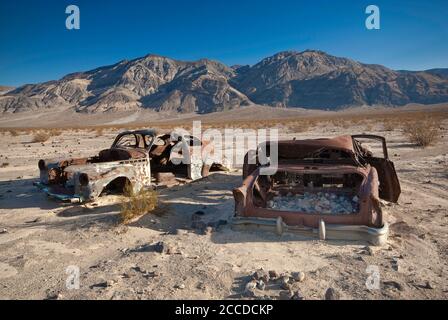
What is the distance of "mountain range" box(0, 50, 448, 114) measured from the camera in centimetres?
13938

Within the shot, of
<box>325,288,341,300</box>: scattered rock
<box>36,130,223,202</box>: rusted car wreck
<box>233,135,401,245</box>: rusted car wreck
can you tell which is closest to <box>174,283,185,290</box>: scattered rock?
<box>325,288,341,300</box>: scattered rock

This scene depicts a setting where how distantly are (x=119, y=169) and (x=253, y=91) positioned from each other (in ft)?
531

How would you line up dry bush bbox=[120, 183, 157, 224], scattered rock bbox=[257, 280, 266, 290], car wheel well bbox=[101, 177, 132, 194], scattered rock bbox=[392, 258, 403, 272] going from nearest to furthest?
scattered rock bbox=[257, 280, 266, 290], scattered rock bbox=[392, 258, 403, 272], dry bush bbox=[120, 183, 157, 224], car wheel well bbox=[101, 177, 132, 194]

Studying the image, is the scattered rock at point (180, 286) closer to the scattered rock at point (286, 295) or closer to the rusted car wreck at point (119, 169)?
the scattered rock at point (286, 295)

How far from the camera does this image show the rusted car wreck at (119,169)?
721 centimetres

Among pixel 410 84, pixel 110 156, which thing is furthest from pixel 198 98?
pixel 110 156

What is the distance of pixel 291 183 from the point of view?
7.56 meters

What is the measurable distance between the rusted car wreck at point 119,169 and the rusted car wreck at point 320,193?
256cm

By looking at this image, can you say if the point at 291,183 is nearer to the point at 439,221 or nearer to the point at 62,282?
the point at 439,221

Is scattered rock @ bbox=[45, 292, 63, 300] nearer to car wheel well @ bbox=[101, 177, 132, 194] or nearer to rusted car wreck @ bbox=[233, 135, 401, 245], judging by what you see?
rusted car wreck @ bbox=[233, 135, 401, 245]

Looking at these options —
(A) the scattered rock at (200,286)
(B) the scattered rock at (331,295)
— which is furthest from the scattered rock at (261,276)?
(B) the scattered rock at (331,295)

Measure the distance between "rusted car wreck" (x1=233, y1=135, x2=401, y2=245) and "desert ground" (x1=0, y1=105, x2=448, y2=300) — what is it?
0.88 feet

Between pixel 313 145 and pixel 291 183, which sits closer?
pixel 313 145
